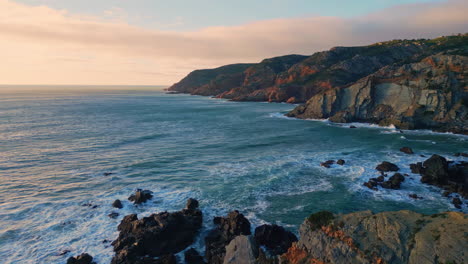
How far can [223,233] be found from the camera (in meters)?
22.1

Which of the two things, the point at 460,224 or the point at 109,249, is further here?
the point at 109,249

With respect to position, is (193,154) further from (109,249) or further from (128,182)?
(109,249)

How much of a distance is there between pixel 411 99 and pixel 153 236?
7334 centimetres

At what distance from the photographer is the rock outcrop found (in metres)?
11.8

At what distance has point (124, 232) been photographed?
74.0ft

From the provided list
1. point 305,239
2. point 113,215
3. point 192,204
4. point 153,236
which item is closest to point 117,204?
point 113,215

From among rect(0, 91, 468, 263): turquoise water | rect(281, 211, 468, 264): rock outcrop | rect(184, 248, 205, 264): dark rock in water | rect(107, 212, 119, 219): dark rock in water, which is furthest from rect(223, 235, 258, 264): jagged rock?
rect(107, 212, 119, 219): dark rock in water

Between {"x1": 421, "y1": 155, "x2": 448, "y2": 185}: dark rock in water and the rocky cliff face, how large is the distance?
3451 cm

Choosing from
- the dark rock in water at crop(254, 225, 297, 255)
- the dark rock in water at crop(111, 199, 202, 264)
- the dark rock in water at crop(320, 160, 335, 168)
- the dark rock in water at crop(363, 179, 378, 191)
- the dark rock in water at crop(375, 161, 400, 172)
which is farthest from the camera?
the dark rock in water at crop(320, 160, 335, 168)

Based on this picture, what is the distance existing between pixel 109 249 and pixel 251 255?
1232 cm

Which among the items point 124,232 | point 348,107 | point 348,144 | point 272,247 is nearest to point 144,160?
point 124,232

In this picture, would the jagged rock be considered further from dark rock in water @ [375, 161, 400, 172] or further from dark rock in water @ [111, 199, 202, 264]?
dark rock in water @ [375, 161, 400, 172]

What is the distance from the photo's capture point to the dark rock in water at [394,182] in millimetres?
31453

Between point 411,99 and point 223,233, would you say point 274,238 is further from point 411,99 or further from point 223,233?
point 411,99
